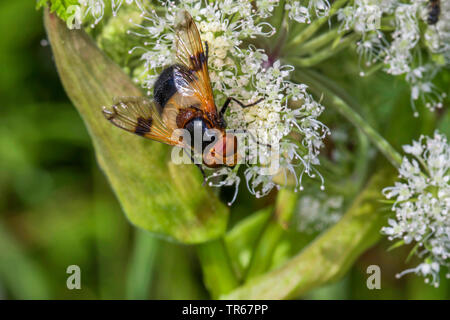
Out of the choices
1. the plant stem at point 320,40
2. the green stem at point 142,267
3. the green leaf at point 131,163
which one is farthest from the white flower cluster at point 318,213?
the plant stem at point 320,40

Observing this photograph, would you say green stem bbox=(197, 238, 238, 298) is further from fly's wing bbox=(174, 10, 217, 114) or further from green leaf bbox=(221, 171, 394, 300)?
fly's wing bbox=(174, 10, 217, 114)

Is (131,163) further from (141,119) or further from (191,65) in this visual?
(191,65)

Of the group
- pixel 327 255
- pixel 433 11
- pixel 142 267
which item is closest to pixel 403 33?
pixel 433 11

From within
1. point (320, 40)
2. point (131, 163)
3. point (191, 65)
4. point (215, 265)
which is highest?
point (320, 40)

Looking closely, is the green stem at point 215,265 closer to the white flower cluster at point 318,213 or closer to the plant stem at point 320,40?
the white flower cluster at point 318,213

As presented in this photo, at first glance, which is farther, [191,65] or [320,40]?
[320,40]
